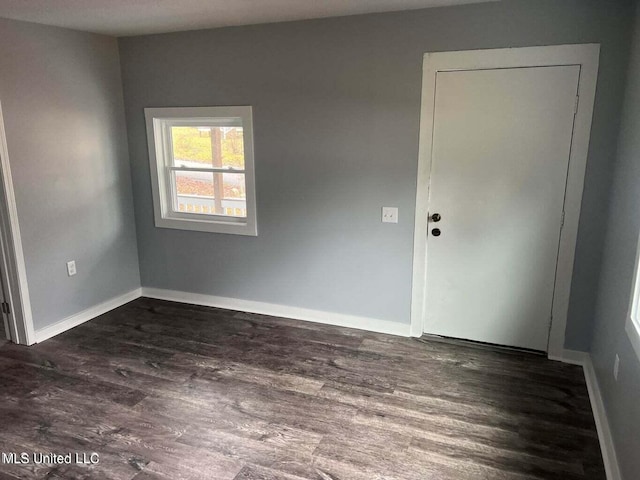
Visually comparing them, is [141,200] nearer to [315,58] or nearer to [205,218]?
[205,218]

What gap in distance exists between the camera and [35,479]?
7.16 feet

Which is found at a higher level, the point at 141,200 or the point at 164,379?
the point at 141,200

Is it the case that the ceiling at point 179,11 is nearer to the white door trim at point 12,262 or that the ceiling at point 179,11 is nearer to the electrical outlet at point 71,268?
the white door trim at point 12,262

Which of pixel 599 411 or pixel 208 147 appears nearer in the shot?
pixel 599 411

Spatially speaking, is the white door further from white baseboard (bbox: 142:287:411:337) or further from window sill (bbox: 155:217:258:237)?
window sill (bbox: 155:217:258:237)

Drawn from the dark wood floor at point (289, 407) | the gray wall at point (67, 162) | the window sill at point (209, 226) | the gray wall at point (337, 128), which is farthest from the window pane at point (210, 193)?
the dark wood floor at point (289, 407)

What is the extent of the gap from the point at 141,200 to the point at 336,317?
209cm

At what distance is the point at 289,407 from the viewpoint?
9.00ft

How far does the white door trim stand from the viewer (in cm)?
323

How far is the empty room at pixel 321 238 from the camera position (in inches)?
96.0

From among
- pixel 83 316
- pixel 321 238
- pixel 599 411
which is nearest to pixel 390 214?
pixel 321 238

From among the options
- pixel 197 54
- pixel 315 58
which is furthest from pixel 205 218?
pixel 315 58

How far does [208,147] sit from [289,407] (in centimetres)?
237

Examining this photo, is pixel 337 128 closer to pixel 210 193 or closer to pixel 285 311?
Answer: pixel 210 193
